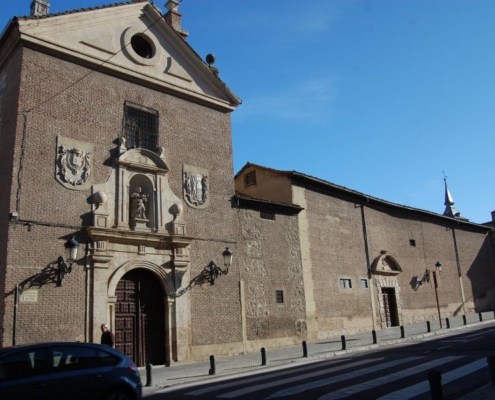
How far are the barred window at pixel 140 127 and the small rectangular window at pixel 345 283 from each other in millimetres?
12191

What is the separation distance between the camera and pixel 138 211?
16.3 meters

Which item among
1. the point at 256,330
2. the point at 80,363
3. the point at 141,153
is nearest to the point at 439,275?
the point at 256,330

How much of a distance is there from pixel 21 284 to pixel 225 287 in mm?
7421

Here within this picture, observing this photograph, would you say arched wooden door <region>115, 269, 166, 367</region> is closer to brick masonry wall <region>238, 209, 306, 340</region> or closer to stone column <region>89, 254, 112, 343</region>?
stone column <region>89, 254, 112, 343</region>

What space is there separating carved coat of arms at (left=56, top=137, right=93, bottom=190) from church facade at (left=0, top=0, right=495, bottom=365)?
0.04m

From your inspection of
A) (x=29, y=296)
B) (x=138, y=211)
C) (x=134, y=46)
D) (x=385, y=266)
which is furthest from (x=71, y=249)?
(x=385, y=266)

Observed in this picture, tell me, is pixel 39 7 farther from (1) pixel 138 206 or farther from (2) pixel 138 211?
(2) pixel 138 211

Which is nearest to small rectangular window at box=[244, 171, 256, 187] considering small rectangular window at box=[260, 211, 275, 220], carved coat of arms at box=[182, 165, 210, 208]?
small rectangular window at box=[260, 211, 275, 220]

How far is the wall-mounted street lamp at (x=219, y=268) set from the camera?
17734 millimetres

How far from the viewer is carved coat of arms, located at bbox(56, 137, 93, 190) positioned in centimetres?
1484

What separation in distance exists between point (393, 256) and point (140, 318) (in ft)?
58.0

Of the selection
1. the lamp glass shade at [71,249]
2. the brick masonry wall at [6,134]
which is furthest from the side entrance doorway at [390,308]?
the brick masonry wall at [6,134]

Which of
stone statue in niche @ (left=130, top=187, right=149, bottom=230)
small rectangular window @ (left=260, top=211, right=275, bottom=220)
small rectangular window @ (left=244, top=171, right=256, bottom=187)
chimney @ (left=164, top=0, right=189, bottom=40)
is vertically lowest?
Result: stone statue in niche @ (left=130, top=187, right=149, bottom=230)

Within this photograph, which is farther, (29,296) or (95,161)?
(95,161)
